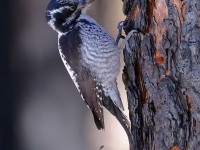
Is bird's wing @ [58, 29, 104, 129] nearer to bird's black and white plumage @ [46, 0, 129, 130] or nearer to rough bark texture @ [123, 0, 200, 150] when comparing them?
bird's black and white plumage @ [46, 0, 129, 130]

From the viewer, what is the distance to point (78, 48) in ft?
14.1

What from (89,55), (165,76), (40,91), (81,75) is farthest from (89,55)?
(40,91)

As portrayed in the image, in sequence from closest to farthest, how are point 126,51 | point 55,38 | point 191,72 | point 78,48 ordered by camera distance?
point 191,72 → point 126,51 → point 78,48 → point 55,38

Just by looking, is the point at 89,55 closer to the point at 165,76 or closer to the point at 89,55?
the point at 89,55

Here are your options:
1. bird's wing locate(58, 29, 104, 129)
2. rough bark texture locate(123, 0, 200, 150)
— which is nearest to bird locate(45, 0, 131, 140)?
bird's wing locate(58, 29, 104, 129)

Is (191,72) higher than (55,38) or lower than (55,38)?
higher

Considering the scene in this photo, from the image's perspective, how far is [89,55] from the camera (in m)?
4.32

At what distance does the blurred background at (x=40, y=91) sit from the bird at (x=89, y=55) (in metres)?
2.30

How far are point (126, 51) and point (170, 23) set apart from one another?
0.43m

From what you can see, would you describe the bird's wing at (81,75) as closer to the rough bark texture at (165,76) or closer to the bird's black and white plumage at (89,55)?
the bird's black and white plumage at (89,55)

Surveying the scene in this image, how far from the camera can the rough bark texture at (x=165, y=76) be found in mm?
3174

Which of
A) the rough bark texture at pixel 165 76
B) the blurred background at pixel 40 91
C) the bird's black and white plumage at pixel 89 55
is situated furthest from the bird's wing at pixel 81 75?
the blurred background at pixel 40 91

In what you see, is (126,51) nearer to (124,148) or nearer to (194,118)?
(194,118)

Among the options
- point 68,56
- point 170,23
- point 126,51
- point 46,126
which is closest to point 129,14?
point 126,51
